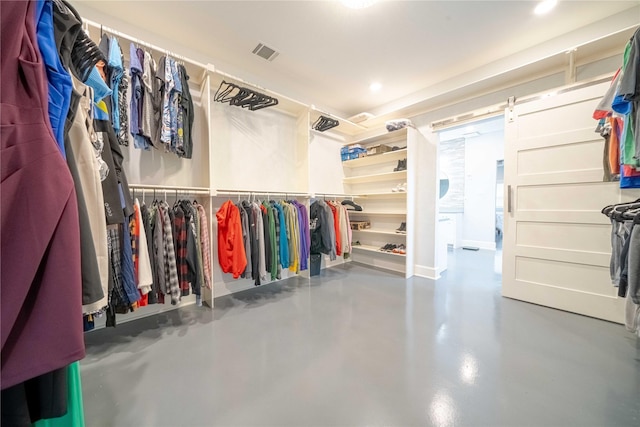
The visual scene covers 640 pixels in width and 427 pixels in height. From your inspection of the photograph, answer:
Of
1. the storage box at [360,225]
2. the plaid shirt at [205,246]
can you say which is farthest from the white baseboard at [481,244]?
the plaid shirt at [205,246]

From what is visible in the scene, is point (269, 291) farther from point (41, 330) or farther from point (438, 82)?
point (438, 82)

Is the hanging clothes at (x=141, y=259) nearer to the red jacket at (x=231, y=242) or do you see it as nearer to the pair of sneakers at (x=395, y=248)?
the red jacket at (x=231, y=242)

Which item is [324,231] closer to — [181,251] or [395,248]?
[395,248]

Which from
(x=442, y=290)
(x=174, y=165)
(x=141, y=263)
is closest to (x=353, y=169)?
(x=442, y=290)

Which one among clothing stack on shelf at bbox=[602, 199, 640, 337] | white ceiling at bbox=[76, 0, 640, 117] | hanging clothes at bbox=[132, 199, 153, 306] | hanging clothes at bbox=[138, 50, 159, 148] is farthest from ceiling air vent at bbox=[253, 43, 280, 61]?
clothing stack on shelf at bbox=[602, 199, 640, 337]

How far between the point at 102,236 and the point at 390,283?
10.1 ft

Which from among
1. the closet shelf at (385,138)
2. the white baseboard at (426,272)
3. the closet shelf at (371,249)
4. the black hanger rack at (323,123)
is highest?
the black hanger rack at (323,123)

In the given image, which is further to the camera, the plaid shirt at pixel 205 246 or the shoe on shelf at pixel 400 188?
the shoe on shelf at pixel 400 188

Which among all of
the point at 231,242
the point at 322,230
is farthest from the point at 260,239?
the point at 322,230

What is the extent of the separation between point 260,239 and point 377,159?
2467mm

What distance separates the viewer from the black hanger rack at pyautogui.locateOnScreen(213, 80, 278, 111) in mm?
2623

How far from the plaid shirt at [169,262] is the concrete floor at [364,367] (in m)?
0.38

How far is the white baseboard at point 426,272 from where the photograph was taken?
3.45 metres

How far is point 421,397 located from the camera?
4.36 ft
